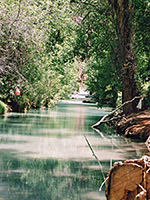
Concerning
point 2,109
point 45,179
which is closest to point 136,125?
point 45,179

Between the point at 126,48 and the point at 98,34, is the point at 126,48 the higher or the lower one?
the lower one

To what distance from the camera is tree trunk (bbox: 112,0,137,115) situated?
1752 cm

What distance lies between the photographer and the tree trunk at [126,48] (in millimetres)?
17516

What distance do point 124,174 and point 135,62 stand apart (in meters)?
13.8

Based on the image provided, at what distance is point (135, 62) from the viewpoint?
57.7 ft

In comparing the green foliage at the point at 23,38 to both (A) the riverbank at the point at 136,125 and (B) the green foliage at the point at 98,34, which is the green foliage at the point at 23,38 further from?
(A) the riverbank at the point at 136,125

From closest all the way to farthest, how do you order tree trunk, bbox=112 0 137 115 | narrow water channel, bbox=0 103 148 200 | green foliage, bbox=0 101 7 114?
narrow water channel, bbox=0 103 148 200 < tree trunk, bbox=112 0 137 115 < green foliage, bbox=0 101 7 114

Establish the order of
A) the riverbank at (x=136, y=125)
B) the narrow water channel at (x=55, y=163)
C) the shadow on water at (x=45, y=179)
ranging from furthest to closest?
the riverbank at (x=136, y=125)
the narrow water channel at (x=55, y=163)
the shadow on water at (x=45, y=179)

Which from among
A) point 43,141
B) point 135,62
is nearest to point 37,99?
point 135,62

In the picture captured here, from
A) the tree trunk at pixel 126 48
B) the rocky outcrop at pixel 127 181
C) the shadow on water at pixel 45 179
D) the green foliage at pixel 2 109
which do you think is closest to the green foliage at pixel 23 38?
the green foliage at pixel 2 109

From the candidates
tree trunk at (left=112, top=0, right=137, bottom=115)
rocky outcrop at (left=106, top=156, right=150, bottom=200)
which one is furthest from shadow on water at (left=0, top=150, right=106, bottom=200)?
tree trunk at (left=112, top=0, right=137, bottom=115)

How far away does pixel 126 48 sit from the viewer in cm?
1750

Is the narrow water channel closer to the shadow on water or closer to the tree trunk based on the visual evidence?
the shadow on water

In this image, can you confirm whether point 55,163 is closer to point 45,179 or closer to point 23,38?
point 45,179
